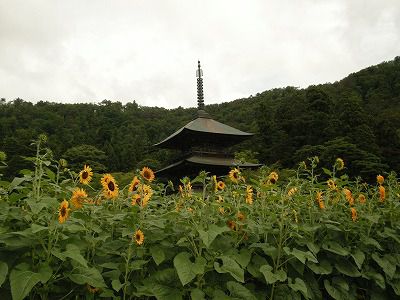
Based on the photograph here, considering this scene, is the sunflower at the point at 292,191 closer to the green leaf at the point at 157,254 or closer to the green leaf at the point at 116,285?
the green leaf at the point at 157,254

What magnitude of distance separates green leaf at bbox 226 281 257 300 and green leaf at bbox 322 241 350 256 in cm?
62

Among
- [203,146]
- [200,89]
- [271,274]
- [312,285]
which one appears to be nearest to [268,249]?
[271,274]

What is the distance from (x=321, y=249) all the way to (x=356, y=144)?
1258 inches

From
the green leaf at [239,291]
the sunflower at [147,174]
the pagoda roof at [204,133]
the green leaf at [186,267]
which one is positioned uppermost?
the pagoda roof at [204,133]

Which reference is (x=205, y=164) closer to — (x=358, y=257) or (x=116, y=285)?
(x=358, y=257)

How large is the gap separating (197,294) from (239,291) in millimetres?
252

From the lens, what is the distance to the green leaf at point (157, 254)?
81.9 inches

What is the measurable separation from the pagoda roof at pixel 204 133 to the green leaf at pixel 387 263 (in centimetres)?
1921

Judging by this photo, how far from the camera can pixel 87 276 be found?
1871mm

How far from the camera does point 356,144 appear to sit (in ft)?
107

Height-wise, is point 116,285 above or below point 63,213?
below

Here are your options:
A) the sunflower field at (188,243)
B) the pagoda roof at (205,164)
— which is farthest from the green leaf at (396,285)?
the pagoda roof at (205,164)

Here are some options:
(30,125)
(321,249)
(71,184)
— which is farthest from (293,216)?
(30,125)

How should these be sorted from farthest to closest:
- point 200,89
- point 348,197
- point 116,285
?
point 200,89 → point 348,197 → point 116,285
